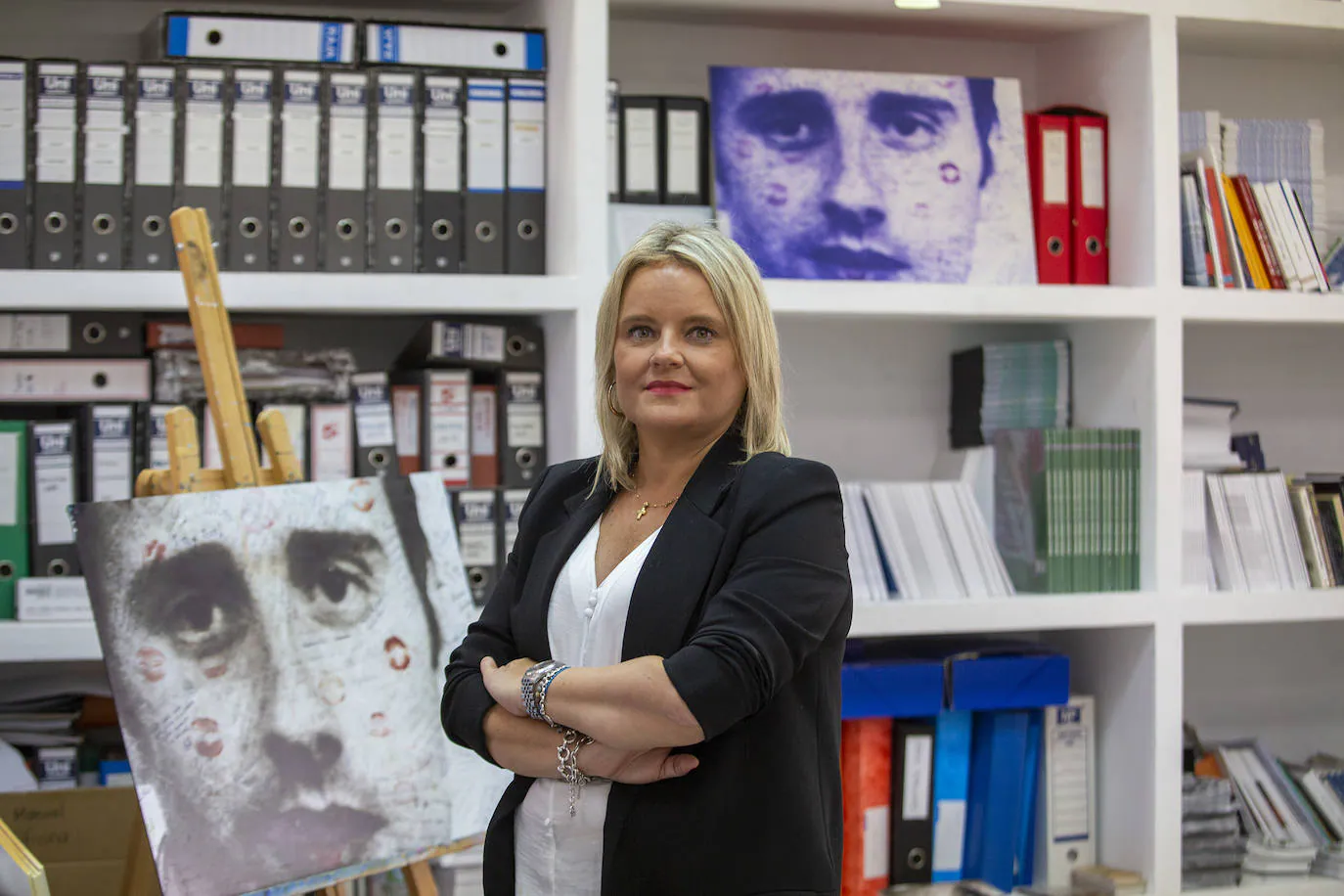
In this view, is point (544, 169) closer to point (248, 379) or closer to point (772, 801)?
point (248, 379)

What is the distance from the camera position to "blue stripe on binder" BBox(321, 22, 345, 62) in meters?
2.36

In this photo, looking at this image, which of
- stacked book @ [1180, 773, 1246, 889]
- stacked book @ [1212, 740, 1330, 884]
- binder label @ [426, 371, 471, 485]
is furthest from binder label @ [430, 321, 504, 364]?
stacked book @ [1212, 740, 1330, 884]

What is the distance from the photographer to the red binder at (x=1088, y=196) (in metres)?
2.68

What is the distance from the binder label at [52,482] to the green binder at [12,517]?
0.9 inches

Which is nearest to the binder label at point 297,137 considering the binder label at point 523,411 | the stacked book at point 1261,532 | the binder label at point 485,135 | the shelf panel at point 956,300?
the binder label at point 485,135

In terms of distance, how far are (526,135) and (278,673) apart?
3.63ft

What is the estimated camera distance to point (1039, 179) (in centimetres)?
267

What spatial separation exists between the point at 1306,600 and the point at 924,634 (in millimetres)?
772

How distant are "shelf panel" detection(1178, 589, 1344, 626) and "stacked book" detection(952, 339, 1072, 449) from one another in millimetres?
466

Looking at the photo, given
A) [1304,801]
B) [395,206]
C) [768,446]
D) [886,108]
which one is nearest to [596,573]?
[768,446]

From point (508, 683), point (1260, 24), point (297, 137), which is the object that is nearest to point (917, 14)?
point (1260, 24)

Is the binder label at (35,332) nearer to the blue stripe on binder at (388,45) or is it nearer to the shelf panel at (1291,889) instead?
the blue stripe on binder at (388,45)

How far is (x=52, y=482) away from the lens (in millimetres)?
2248

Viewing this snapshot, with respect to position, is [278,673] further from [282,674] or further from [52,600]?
[52,600]
